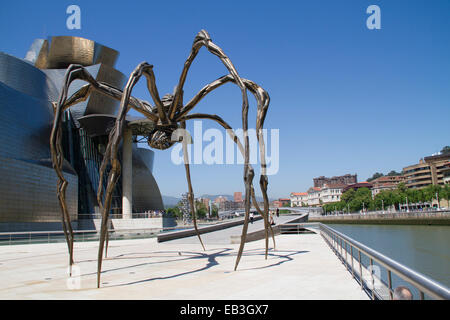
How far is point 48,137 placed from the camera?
38.2 meters

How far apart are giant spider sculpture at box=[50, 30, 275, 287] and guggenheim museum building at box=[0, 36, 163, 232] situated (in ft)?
88.3

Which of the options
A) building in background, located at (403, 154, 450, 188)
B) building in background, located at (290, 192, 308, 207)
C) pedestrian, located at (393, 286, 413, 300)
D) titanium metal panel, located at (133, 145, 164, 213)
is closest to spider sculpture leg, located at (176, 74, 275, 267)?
pedestrian, located at (393, 286, 413, 300)

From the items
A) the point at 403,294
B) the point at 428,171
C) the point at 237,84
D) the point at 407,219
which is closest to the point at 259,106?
the point at 237,84

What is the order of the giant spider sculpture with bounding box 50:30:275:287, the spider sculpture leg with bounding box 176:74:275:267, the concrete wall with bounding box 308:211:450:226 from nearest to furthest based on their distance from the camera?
the giant spider sculpture with bounding box 50:30:275:287
the spider sculpture leg with bounding box 176:74:275:267
the concrete wall with bounding box 308:211:450:226

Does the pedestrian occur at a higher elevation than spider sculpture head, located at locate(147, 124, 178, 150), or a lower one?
lower

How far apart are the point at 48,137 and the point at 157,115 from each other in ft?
121

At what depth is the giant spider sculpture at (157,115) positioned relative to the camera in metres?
4.62

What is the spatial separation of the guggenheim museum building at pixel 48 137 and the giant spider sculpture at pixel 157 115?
88.3 feet

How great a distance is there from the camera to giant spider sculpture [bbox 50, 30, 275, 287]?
4621 millimetres

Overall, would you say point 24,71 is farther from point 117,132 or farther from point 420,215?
point 420,215

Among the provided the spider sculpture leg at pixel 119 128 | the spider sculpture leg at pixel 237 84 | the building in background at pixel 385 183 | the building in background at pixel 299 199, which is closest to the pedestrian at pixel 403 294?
the spider sculpture leg at pixel 237 84

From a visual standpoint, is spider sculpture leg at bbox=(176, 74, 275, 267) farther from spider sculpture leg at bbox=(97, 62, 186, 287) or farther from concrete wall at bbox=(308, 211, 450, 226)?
concrete wall at bbox=(308, 211, 450, 226)
